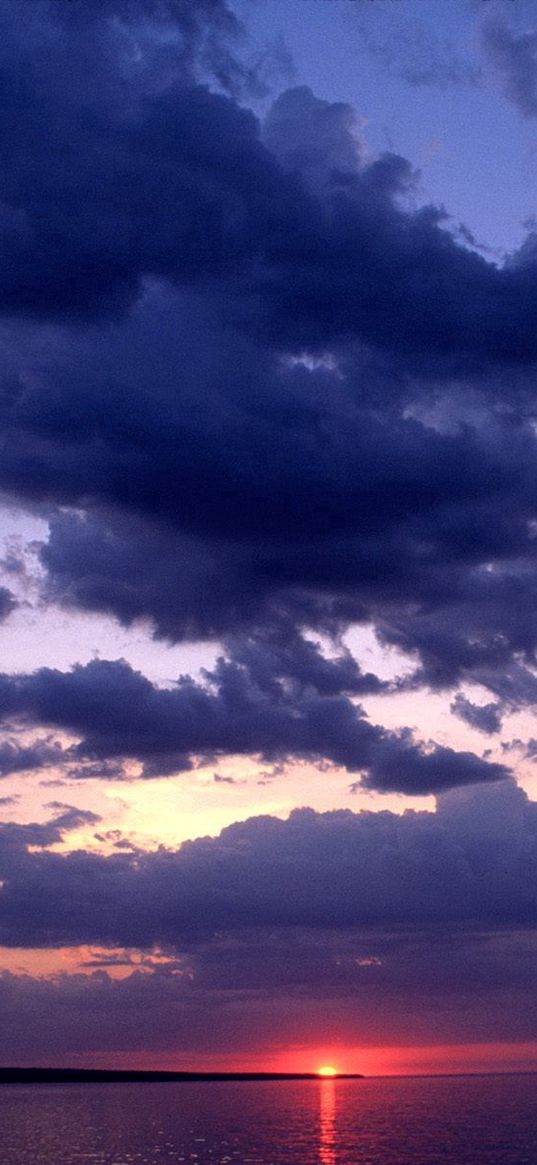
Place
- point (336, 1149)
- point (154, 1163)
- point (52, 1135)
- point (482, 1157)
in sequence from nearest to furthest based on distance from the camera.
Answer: point (154, 1163)
point (482, 1157)
point (336, 1149)
point (52, 1135)

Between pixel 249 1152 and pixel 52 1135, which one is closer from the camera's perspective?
pixel 249 1152

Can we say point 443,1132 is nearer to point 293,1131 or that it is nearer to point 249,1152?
point 293,1131

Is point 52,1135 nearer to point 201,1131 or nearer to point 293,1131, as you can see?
point 201,1131

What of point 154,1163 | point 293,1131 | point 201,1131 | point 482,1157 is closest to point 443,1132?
point 293,1131

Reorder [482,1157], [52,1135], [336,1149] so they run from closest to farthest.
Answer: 1. [482,1157]
2. [336,1149]
3. [52,1135]

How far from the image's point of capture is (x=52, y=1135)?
602 ft

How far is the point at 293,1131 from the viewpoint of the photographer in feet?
625

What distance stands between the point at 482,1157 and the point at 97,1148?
143ft

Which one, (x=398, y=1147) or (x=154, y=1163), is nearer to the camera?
(x=154, y=1163)

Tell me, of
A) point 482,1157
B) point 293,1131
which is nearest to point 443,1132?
point 293,1131

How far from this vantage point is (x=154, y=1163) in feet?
425

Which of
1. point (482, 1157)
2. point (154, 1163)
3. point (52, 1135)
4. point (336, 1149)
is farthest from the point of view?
point (52, 1135)

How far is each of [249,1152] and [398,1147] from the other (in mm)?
20277

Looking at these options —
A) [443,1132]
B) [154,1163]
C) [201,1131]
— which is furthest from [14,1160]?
[443,1132]
